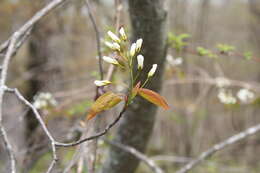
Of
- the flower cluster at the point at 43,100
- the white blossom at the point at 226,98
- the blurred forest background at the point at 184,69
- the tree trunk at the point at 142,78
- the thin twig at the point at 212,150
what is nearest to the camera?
the tree trunk at the point at 142,78

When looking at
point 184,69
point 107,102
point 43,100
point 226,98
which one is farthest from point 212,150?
point 184,69

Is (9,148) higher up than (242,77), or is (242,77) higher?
(9,148)

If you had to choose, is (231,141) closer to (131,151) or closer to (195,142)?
(131,151)

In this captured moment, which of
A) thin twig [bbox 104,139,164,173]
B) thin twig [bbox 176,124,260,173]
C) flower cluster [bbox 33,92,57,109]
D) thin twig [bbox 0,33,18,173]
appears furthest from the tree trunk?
flower cluster [bbox 33,92,57,109]

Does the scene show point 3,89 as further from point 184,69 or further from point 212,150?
point 184,69

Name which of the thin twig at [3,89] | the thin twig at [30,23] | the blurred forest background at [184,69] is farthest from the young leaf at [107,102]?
the blurred forest background at [184,69]

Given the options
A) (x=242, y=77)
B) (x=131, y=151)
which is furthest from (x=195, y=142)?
(x=131, y=151)

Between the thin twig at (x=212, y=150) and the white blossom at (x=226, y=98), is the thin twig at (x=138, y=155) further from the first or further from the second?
the white blossom at (x=226, y=98)

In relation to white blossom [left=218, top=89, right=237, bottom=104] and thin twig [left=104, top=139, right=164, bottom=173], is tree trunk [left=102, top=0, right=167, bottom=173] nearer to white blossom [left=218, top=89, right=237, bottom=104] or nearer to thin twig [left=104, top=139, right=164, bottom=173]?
thin twig [left=104, top=139, right=164, bottom=173]

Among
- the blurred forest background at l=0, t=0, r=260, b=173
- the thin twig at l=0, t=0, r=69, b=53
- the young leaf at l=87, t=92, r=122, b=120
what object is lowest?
the blurred forest background at l=0, t=0, r=260, b=173
